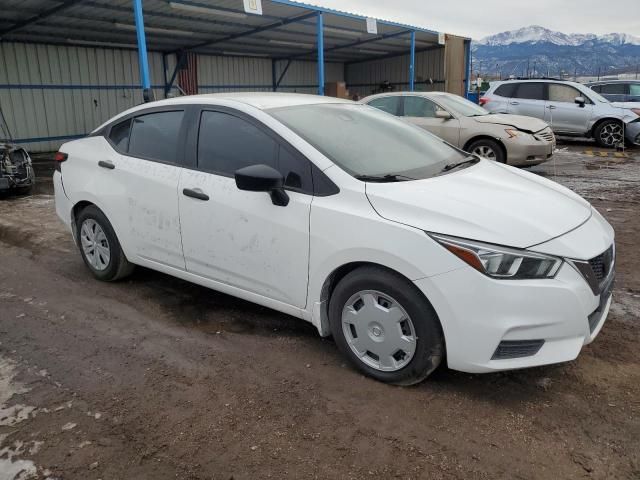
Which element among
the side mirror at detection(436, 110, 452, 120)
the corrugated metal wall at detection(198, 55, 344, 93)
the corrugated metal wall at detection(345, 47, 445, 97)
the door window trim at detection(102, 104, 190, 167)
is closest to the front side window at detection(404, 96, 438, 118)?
the side mirror at detection(436, 110, 452, 120)

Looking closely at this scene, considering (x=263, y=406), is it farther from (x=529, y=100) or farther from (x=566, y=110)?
(x=566, y=110)

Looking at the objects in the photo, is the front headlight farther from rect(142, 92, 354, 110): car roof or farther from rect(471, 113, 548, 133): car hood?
rect(471, 113, 548, 133): car hood

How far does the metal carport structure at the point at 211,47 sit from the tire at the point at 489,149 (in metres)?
5.57

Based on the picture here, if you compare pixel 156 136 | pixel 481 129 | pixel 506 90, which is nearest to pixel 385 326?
pixel 156 136

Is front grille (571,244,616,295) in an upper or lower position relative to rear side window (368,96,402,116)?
lower

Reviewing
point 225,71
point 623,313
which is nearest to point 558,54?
point 225,71

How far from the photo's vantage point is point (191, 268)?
3.91 meters

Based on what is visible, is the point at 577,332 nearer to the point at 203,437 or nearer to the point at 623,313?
the point at 623,313

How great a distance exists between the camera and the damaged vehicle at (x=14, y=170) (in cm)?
834

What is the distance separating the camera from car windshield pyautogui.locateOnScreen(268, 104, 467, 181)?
10.8 feet

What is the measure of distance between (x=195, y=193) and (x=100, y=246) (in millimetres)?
1507

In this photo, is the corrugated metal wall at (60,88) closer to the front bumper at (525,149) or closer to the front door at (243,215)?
the front bumper at (525,149)

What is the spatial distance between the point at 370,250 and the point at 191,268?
1587mm

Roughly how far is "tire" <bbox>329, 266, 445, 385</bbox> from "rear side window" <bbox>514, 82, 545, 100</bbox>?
13.1m
